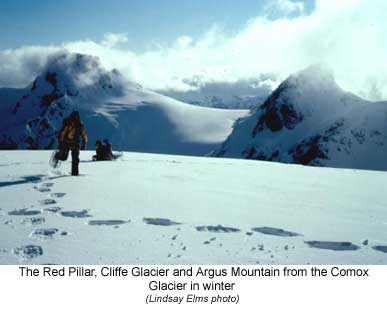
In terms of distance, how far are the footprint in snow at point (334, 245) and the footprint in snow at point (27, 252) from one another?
12.8 feet

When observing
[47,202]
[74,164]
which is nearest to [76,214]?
[47,202]

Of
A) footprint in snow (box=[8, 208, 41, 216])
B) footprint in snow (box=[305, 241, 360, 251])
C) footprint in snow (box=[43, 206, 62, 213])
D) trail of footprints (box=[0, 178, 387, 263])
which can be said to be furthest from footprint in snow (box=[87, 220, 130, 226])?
footprint in snow (box=[305, 241, 360, 251])

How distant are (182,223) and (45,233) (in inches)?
89.5

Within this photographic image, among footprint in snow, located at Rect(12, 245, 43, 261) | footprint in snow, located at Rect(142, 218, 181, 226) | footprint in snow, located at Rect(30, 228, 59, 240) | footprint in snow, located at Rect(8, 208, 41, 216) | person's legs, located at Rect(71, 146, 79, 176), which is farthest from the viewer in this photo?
person's legs, located at Rect(71, 146, 79, 176)

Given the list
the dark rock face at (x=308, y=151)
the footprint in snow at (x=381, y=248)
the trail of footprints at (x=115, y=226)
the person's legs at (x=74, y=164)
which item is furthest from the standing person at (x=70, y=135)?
the dark rock face at (x=308, y=151)

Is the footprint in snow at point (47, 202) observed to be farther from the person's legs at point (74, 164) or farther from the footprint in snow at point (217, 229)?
the person's legs at point (74, 164)

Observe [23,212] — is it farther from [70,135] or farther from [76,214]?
[70,135]

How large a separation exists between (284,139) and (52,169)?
18990cm

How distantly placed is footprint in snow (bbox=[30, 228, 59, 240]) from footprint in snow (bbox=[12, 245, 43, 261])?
0.45m

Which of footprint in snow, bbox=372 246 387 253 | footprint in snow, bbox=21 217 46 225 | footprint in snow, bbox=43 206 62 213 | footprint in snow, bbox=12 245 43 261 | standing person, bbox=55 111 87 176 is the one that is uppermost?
standing person, bbox=55 111 87 176

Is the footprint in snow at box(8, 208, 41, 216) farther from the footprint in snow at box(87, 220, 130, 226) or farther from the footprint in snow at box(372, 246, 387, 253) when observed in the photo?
the footprint in snow at box(372, 246, 387, 253)

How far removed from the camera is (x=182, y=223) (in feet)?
23.7

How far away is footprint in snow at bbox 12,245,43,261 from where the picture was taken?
209 inches

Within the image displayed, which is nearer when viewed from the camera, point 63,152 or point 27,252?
point 27,252
